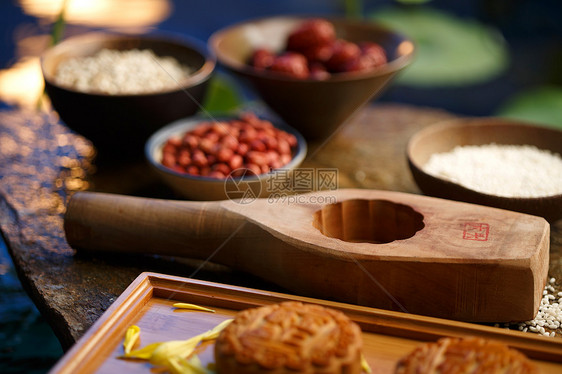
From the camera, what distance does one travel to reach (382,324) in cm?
75

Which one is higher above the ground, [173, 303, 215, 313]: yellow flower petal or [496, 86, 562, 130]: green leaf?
[173, 303, 215, 313]: yellow flower petal

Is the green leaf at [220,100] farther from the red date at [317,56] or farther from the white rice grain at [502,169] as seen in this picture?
the white rice grain at [502,169]

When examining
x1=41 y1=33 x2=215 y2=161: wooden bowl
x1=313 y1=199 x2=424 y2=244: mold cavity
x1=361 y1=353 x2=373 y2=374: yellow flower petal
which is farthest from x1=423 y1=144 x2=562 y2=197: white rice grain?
x1=41 y1=33 x2=215 y2=161: wooden bowl

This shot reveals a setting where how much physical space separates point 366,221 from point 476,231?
0.58ft

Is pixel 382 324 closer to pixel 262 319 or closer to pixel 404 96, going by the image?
pixel 262 319

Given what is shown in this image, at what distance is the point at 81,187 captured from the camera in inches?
47.7

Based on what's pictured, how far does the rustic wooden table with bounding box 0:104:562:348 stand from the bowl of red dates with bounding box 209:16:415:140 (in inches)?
4.2

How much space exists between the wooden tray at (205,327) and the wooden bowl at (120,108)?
0.50 meters

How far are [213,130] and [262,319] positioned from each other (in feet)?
1.94

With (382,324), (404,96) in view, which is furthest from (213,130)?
(404,96)

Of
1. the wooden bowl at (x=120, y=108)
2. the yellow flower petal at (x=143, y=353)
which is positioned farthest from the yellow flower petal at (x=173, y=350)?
the wooden bowl at (x=120, y=108)

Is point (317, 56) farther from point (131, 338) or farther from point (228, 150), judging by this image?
Answer: point (131, 338)

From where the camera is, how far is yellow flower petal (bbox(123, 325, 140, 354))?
0.71 m

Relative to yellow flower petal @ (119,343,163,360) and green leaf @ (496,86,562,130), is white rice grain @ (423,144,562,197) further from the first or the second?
green leaf @ (496,86,562,130)
